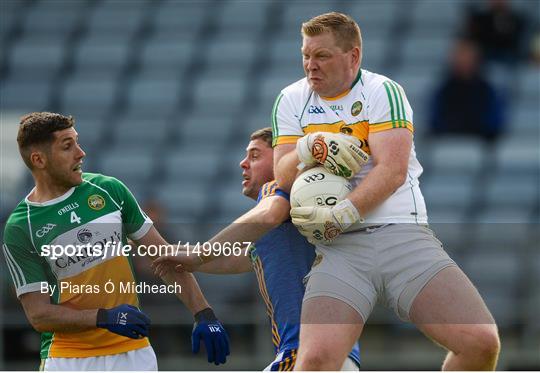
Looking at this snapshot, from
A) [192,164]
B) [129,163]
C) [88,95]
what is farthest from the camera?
[88,95]

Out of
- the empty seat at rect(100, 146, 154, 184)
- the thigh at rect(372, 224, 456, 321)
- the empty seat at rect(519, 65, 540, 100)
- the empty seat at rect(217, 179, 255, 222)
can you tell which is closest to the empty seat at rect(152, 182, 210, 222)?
the empty seat at rect(217, 179, 255, 222)

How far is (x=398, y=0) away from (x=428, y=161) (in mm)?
3064

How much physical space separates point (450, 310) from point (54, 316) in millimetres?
1639

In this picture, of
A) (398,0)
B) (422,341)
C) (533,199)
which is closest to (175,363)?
(422,341)

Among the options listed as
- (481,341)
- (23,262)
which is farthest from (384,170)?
(23,262)

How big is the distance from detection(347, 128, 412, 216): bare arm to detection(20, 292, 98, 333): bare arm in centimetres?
125

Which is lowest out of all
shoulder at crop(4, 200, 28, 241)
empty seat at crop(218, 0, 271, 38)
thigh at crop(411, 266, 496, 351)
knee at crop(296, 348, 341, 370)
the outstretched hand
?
knee at crop(296, 348, 341, 370)

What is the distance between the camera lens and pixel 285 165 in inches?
185

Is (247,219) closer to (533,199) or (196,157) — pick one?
(533,199)

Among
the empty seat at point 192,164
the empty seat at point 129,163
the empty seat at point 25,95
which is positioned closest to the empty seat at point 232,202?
the empty seat at point 192,164

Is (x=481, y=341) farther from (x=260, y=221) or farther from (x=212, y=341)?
(x=212, y=341)

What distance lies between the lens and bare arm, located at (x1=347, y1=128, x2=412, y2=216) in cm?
446

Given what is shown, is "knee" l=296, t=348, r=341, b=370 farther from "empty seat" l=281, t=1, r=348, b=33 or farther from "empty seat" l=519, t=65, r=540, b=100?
"empty seat" l=281, t=1, r=348, b=33

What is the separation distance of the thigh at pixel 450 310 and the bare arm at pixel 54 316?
1.37m
